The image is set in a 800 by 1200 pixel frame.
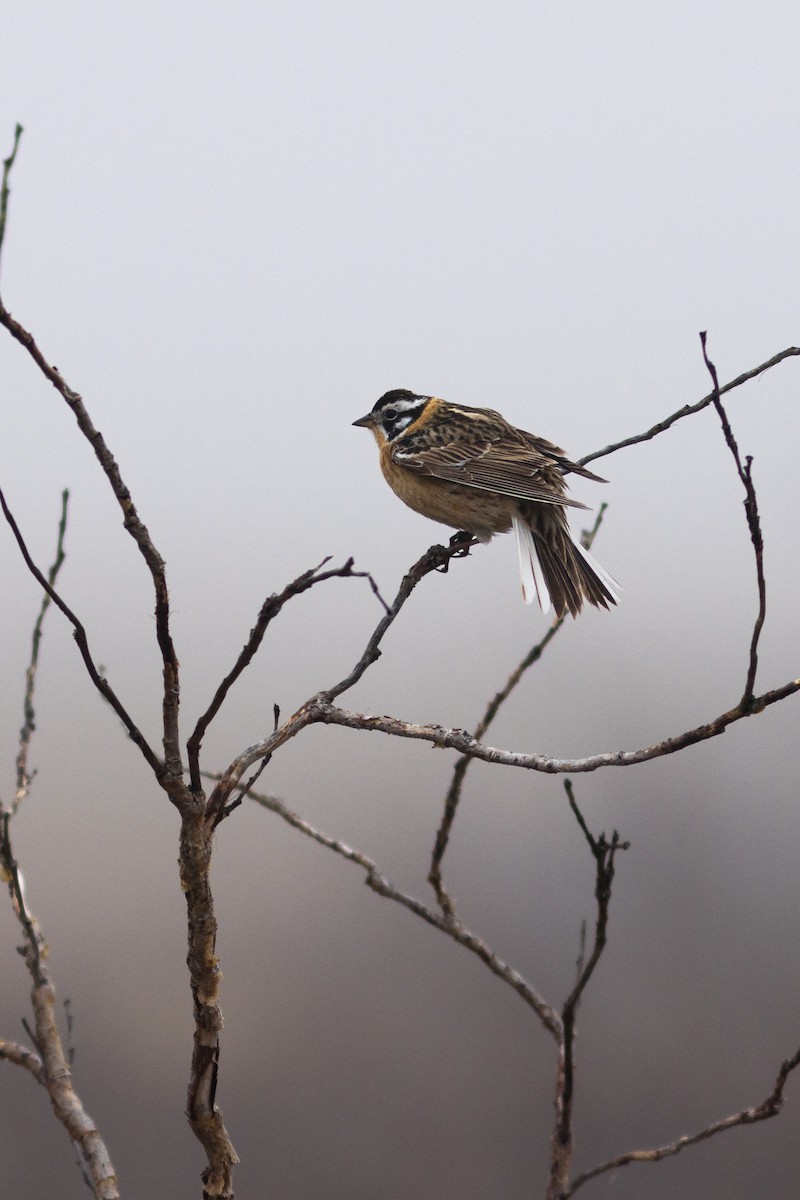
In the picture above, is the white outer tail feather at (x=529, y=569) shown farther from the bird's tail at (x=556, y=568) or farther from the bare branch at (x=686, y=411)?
the bare branch at (x=686, y=411)

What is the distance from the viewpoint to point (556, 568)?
13.3 feet

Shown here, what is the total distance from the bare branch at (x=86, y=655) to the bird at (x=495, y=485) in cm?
198

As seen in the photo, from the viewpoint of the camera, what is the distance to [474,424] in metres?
4.80

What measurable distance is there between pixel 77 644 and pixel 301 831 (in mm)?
1211

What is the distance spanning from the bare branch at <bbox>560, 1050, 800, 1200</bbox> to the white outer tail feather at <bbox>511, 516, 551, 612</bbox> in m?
1.72

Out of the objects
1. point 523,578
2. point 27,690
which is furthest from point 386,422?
point 27,690

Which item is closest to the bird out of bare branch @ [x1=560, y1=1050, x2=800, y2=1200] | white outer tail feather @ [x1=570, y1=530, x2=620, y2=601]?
white outer tail feather @ [x1=570, y1=530, x2=620, y2=601]

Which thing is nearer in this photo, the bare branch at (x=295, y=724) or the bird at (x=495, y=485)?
the bare branch at (x=295, y=724)

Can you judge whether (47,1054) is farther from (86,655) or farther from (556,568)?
(556,568)

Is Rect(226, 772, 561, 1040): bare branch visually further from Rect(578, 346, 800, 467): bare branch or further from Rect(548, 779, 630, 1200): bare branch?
Rect(578, 346, 800, 467): bare branch

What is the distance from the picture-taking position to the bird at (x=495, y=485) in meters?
3.96

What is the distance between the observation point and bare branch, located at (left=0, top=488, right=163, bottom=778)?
1.71 m

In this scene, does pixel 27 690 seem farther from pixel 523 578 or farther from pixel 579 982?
pixel 523 578

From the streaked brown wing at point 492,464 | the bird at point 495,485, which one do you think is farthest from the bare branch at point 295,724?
the streaked brown wing at point 492,464
